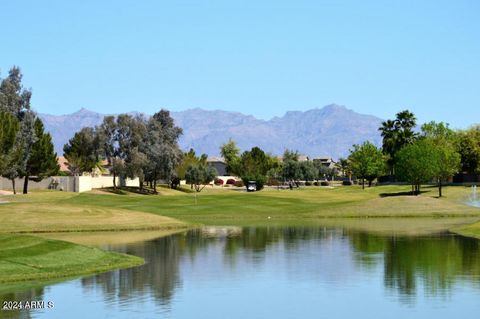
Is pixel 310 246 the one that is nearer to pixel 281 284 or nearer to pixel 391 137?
pixel 281 284

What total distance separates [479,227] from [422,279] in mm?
34878

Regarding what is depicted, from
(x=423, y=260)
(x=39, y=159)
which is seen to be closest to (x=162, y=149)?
(x=39, y=159)

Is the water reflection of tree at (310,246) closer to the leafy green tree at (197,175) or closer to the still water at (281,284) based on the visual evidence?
the still water at (281,284)

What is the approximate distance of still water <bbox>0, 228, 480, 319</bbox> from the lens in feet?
110

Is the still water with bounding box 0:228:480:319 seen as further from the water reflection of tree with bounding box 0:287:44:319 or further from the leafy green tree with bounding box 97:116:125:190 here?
the leafy green tree with bounding box 97:116:125:190

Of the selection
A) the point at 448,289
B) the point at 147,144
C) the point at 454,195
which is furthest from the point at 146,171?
the point at 448,289

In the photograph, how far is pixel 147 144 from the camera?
161125mm

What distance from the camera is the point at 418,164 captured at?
479 ft

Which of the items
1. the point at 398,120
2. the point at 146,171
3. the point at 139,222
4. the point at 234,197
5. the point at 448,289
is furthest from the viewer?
the point at 398,120

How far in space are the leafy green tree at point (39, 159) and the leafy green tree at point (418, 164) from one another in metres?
62.2

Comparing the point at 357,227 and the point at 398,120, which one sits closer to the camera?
the point at 357,227

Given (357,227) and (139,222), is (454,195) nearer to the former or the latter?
(357,227)

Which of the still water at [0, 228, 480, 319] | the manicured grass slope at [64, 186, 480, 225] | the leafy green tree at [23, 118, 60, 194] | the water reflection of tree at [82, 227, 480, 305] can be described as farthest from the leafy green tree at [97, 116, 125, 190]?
the still water at [0, 228, 480, 319]

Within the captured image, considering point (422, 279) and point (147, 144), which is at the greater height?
point (147, 144)
